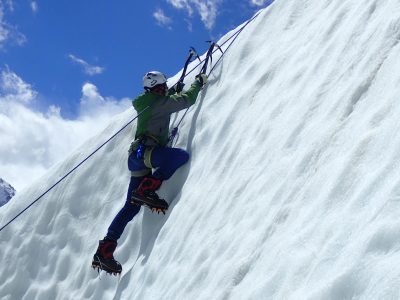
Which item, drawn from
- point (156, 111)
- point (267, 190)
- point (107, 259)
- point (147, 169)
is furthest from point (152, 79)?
point (267, 190)

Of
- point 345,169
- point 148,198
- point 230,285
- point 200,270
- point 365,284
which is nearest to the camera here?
point 365,284

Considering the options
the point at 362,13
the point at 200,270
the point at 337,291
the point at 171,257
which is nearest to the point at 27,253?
the point at 171,257

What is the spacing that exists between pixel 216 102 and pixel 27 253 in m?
3.37

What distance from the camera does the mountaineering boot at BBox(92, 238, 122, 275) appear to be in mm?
Result: 6707

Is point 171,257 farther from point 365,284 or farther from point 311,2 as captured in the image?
point 311,2

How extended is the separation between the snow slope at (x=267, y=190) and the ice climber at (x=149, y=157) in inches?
8.0

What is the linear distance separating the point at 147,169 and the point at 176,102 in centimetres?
83

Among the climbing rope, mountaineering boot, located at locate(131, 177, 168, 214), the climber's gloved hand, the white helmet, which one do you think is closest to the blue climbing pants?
mountaineering boot, located at locate(131, 177, 168, 214)

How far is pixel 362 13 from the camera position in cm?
562

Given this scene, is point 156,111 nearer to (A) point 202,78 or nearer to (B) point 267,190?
(A) point 202,78

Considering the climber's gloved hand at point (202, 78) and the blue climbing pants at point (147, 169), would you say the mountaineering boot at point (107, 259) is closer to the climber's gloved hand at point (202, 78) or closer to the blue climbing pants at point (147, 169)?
the blue climbing pants at point (147, 169)

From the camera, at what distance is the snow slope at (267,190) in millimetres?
3578

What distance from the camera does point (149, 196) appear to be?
673 cm

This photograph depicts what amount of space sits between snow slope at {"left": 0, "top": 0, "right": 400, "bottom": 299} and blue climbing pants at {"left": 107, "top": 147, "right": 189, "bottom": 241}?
16 centimetres
